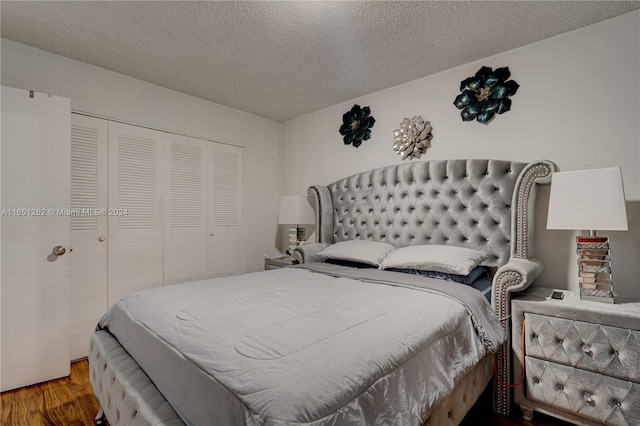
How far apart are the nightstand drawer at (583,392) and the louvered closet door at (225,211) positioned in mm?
2888

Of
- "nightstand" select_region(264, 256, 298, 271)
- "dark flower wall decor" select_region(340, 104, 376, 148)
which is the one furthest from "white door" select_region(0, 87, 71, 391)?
"dark flower wall decor" select_region(340, 104, 376, 148)

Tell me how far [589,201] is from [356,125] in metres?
2.12

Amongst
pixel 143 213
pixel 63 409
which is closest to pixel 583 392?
pixel 63 409

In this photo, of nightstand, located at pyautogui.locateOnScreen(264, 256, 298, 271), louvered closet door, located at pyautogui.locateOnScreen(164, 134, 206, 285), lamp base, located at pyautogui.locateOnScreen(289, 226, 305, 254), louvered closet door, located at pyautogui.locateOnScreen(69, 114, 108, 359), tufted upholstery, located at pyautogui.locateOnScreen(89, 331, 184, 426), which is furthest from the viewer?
lamp base, located at pyautogui.locateOnScreen(289, 226, 305, 254)

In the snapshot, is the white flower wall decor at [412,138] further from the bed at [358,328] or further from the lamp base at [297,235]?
the lamp base at [297,235]

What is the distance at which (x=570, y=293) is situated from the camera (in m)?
1.92

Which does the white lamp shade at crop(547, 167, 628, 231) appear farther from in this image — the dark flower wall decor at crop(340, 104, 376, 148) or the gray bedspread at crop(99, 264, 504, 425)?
the dark flower wall decor at crop(340, 104, 376, 148)

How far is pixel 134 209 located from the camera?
2.88 m

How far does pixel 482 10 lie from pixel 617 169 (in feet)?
3.89

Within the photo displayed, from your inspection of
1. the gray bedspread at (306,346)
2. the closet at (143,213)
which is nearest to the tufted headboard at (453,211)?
the gray bedspread at (306,346)

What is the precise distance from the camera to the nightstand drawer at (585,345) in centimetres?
148

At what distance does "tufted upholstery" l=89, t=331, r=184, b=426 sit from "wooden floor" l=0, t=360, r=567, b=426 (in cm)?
37

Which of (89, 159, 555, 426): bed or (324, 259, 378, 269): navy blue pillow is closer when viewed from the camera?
(89, 159, 555, 426): bed

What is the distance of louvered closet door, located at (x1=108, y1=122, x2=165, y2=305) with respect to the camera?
276 centimetres
